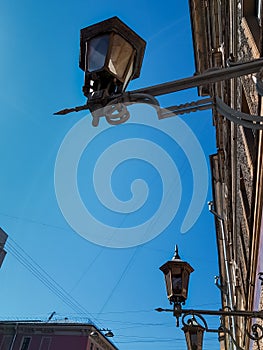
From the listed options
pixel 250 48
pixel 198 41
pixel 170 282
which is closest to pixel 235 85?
pixel 250 48

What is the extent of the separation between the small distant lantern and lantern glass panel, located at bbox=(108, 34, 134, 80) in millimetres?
3229

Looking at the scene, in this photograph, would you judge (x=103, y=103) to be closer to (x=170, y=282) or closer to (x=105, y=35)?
(x=105, y=35)

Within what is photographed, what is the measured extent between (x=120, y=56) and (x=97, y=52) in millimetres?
145

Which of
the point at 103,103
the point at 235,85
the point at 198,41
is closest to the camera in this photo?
the point at 103,103

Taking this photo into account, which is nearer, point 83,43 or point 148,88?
point 148,88

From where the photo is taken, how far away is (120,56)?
2184mm

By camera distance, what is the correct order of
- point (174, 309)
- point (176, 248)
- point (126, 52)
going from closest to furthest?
point (126, 52) → point (174, 309) → point (176, 248)

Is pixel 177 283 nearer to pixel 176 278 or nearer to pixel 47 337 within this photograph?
pixel 176 278

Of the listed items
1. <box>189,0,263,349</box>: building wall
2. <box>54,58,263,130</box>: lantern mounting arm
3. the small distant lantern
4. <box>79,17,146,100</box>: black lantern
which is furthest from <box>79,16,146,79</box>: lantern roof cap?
the small distant lantern

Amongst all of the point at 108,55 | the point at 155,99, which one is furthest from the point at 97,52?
the point at 155,99

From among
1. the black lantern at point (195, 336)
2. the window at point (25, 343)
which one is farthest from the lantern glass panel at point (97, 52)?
the window at point (25, 343)

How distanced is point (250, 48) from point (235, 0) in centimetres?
142

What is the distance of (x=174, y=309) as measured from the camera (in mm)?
4359

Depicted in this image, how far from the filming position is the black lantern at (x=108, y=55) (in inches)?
82.7
